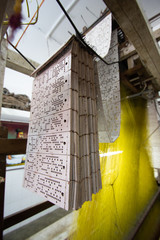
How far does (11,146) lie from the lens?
116 cm

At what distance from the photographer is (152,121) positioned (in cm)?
278

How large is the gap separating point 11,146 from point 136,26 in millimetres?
1591

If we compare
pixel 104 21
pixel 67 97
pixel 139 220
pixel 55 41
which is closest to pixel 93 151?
pixel 67 97

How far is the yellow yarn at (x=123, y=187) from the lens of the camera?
1.37m

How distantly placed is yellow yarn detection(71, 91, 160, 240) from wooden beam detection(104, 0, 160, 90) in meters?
0.94

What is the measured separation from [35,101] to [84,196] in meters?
0.78

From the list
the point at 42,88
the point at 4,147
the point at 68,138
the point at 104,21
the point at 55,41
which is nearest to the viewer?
the point at 68,138

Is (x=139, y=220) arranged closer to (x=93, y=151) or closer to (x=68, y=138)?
(x=93, y=151)

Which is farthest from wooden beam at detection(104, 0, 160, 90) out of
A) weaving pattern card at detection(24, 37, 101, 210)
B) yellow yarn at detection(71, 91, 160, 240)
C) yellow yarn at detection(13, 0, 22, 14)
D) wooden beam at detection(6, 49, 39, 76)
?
wooden beam at detection(6, 49, 39, 76)

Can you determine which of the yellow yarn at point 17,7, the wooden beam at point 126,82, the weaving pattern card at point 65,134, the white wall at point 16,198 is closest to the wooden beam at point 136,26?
the weaving pattern card at point 65,134

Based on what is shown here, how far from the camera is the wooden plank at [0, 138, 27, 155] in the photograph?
3.64 feet

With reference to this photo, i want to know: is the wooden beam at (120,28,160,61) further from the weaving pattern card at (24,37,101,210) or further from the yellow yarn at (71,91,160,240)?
the weaving pattern card at (24,37,101,210)

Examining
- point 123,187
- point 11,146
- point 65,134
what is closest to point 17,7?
point 65,134

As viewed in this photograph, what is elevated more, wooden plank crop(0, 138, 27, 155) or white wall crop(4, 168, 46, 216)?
wooden plank crop(0, 138, 27, 155)
